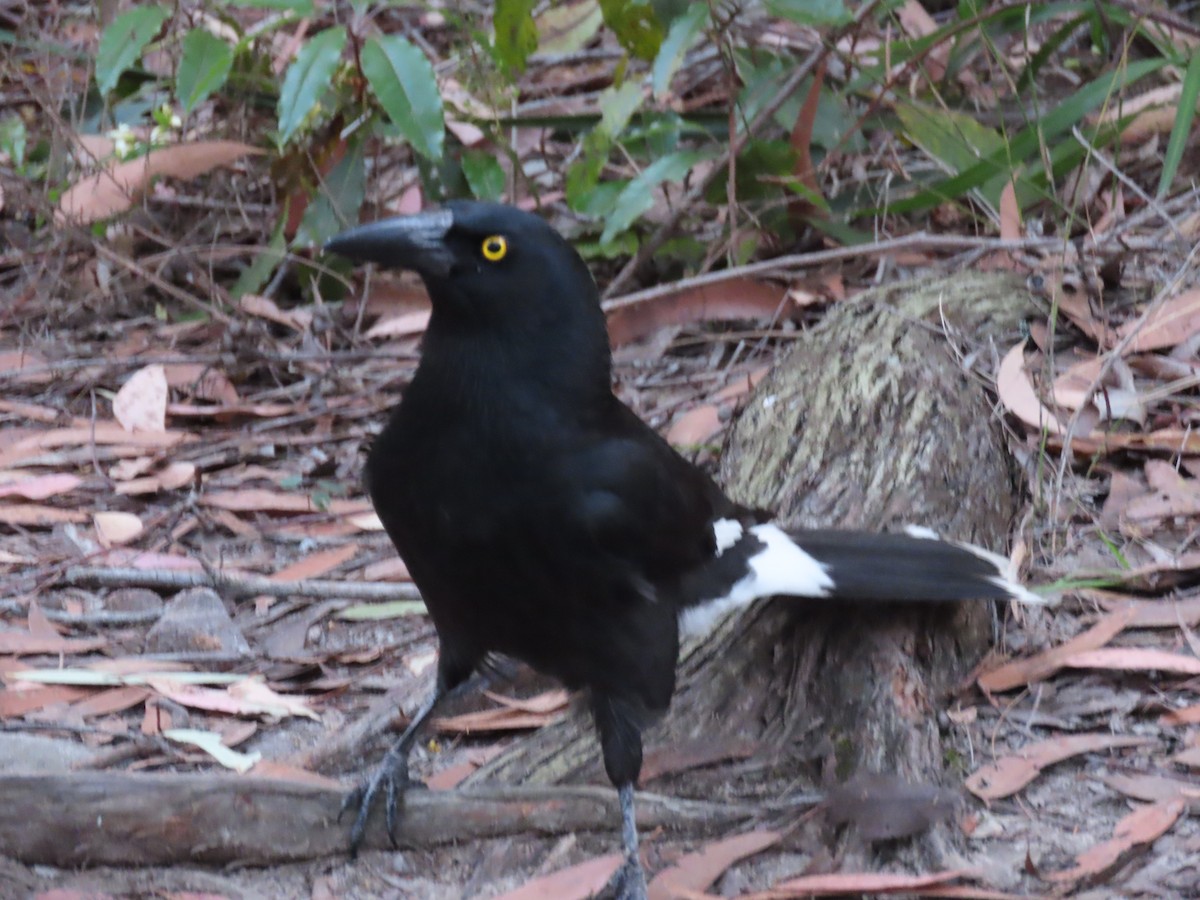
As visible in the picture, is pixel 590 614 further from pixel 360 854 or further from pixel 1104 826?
pixel 1104 826

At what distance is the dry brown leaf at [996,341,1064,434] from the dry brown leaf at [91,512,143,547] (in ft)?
6.22

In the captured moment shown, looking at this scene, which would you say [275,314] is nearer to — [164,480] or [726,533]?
[164,480]

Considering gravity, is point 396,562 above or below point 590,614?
below

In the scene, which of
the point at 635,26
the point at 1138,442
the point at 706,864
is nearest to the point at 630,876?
the point at 706,864

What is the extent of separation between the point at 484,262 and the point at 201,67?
1.71 meters

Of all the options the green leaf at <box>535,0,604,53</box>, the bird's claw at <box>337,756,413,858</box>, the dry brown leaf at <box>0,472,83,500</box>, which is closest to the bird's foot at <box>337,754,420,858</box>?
the bird's claw at <box>337,756,413,858</box>

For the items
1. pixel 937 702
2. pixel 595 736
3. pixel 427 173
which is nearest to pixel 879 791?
pixel 937 702

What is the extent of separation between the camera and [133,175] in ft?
13.0

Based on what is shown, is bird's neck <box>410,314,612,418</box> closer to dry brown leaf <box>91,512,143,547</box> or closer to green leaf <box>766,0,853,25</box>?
dry brown leaf <box>91,512,143,547</box>

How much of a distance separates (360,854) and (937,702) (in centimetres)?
96

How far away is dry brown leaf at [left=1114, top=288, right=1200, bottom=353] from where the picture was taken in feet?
9.71

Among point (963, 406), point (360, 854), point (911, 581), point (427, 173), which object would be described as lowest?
point (360, 854)

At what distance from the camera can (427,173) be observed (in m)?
4.00

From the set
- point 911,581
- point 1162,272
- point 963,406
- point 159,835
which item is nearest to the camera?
point 159,835
